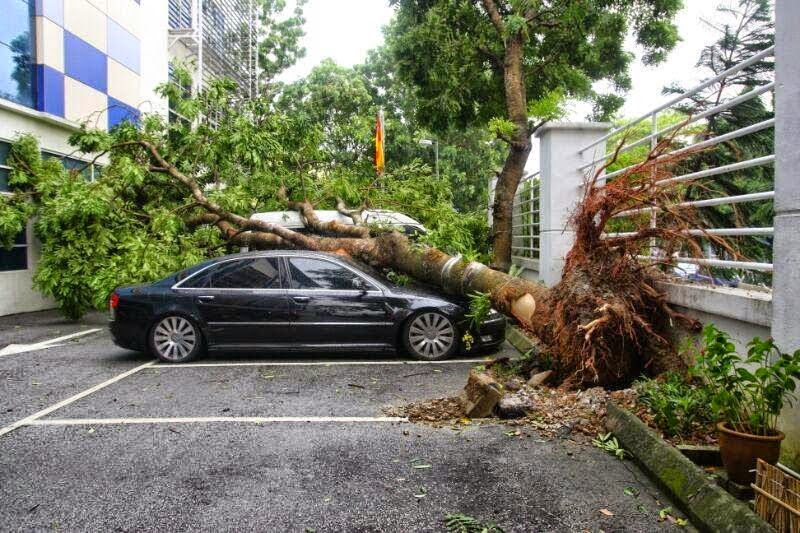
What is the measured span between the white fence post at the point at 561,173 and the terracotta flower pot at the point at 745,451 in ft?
15.6

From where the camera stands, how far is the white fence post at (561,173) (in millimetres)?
7930

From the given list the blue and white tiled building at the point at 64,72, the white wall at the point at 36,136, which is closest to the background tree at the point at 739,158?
the blue and white tiled building at the point at 64,72

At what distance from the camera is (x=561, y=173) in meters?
8.05

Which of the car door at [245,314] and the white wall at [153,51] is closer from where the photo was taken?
the car door at [245,314]

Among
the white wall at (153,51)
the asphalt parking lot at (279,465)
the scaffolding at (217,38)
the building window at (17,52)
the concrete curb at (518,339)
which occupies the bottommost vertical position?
the asphalt parking lot at (279,465)

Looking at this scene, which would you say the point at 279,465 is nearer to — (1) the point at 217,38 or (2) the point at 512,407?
(2) the point at 512,407

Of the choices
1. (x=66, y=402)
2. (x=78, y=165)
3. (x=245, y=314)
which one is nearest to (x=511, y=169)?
(x=245, y=314)

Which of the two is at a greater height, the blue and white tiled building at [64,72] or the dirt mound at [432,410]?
the blue and white tiled building at [64,72]

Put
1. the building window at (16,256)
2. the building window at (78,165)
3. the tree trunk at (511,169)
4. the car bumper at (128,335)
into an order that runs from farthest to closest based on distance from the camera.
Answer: the building window at (78,165), the building window at (16,256), the tree trunk at (511,169), the car bumper at (128,335)

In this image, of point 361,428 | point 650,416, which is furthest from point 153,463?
point 650,416

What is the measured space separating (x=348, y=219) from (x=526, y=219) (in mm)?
3395

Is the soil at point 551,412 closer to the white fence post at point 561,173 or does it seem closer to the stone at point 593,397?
the stone at point 593,397

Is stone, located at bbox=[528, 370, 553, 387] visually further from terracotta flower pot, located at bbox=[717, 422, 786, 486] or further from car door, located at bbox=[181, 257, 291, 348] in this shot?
car door, located at bbox=[181, 257, 291, 348]

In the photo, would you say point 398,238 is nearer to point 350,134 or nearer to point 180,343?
point 180,343
